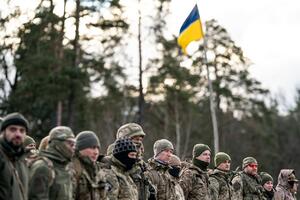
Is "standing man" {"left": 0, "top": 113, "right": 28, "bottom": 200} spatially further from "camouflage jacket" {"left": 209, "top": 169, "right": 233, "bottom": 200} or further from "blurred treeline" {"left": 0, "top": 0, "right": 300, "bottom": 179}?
"blurred treeline" {"left": 0, "top": 0, "right": 300, "bottom": 179}

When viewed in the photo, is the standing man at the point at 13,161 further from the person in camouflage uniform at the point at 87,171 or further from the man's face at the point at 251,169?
the man's face at the point at 251,169

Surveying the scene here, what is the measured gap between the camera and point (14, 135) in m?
6.00

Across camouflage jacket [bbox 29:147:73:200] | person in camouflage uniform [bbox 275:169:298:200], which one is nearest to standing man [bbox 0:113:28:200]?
camouflage jacket [bbox 29:147:73:200]

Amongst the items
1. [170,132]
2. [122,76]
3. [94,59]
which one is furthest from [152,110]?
[94,59]

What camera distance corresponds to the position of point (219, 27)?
39.1 metres

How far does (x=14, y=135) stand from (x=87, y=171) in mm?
1160

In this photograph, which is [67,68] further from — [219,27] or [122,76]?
[219,27]

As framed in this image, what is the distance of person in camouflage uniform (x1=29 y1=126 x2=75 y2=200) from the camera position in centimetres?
619

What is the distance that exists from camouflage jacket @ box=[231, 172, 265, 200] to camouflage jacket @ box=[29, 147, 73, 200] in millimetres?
5292

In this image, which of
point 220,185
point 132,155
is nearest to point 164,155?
point 132,155

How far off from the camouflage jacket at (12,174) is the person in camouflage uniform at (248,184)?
5830 millimetres

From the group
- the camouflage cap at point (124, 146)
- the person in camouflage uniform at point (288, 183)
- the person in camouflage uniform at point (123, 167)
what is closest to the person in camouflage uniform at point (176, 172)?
the person in camouflage uniform at point (123, 167)

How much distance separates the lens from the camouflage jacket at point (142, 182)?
8.09m

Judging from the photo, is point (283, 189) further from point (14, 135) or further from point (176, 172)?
point (14, 135)
